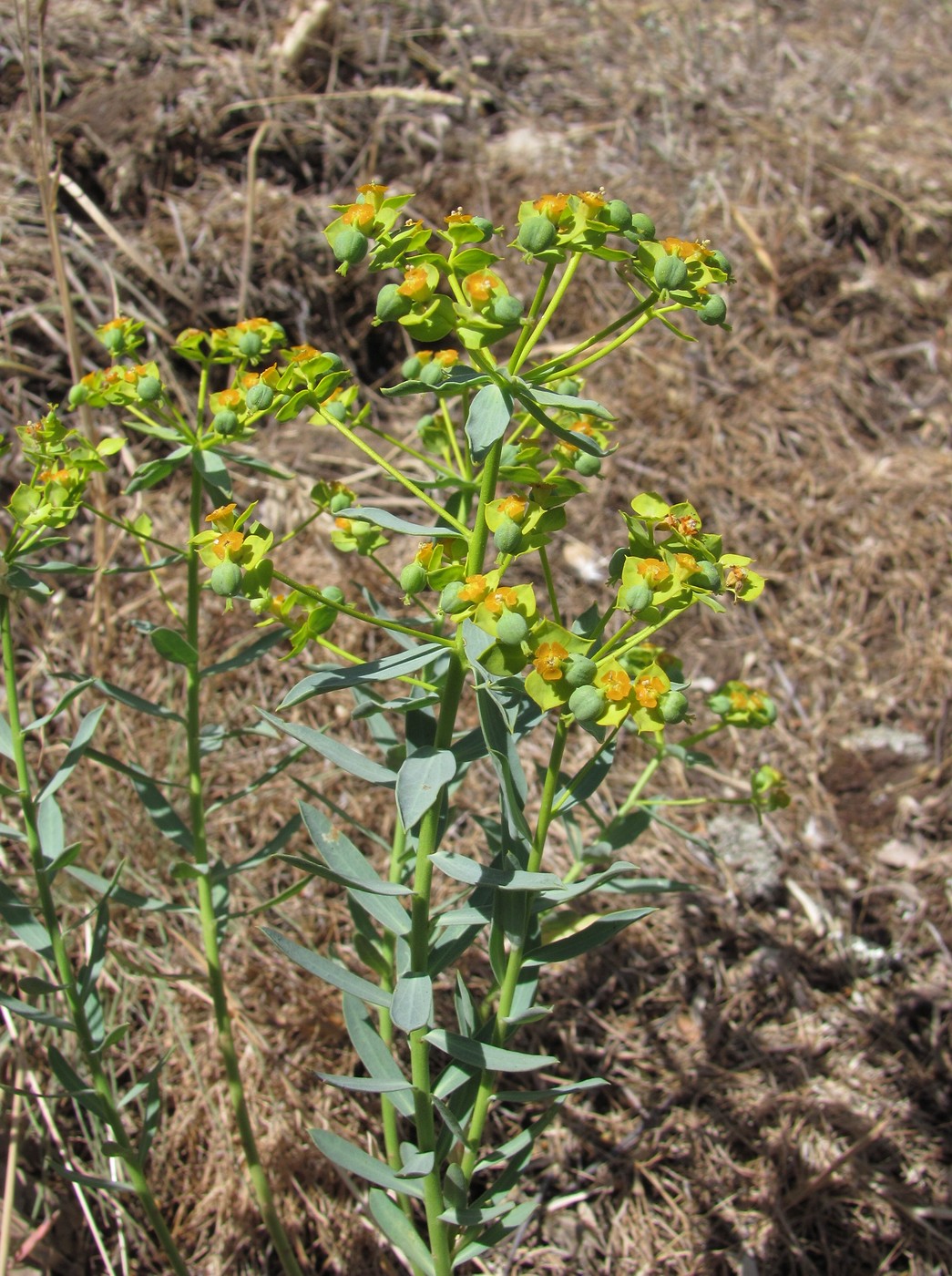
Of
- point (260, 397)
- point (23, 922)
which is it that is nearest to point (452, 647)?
point (260, 397)

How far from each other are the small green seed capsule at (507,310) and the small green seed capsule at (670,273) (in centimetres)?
17

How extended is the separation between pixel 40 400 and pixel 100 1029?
6.09ft

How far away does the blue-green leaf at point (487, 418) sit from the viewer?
113cm

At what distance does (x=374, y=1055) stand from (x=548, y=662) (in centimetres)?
72

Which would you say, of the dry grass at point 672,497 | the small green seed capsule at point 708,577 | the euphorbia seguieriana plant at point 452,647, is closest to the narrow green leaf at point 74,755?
the euphorbia seguieriana plant at point 452,647

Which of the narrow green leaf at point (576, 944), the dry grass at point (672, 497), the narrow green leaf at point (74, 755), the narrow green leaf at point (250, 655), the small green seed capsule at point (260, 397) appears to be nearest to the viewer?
the small green seed capsule at point (260, 397)

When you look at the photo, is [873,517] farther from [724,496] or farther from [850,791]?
[850,791]

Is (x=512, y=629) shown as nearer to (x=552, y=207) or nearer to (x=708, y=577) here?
(x=708, y=577)

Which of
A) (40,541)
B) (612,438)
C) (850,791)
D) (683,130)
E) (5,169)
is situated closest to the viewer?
(40,541)

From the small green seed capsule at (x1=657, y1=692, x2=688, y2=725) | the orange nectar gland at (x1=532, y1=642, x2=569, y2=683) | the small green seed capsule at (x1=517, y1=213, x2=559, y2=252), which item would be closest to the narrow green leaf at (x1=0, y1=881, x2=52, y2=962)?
the orange nectar gland at (x1=532, y1=642, x2=569, y2=683)

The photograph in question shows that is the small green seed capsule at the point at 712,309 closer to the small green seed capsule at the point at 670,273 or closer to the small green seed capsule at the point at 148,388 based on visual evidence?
the small green seed capsule at the point at 670,273

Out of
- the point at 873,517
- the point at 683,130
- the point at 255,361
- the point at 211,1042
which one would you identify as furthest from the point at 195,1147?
the point at 683,130

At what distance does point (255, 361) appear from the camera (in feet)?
5.36

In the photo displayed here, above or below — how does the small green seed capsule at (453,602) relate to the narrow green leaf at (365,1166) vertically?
above
